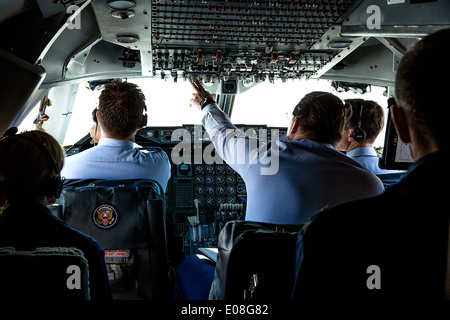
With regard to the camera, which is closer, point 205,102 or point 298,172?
point 298,172

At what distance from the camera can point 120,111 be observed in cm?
200

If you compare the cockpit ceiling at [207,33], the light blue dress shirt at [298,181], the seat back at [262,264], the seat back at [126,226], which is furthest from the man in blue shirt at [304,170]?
the seat back at [262,264]

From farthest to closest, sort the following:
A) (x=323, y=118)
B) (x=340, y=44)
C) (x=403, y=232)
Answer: (x=340, y=44) < (x=323, y=118) < (x=403, y=232)

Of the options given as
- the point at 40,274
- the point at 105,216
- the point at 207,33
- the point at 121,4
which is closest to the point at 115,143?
the point at 105,216

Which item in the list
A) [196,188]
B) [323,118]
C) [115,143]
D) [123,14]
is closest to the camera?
[323,118]

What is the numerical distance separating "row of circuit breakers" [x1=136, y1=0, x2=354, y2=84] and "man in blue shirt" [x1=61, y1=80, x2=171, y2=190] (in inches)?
14.1

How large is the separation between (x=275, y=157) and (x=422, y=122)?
2.79ft

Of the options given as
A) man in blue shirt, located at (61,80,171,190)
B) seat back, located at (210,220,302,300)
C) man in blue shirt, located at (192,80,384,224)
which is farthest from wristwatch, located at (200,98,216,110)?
seat back, located at (210,220,302,300)

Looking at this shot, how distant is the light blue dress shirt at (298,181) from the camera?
154 cm

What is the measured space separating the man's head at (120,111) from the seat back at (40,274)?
1.14 meters

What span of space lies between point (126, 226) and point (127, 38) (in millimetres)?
999

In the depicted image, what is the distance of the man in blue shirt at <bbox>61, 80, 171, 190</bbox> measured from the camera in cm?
190

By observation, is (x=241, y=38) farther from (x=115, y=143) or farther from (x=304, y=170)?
(x=304, y=170)

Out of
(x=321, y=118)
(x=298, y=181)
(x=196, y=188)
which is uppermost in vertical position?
(x=321, y=118)
